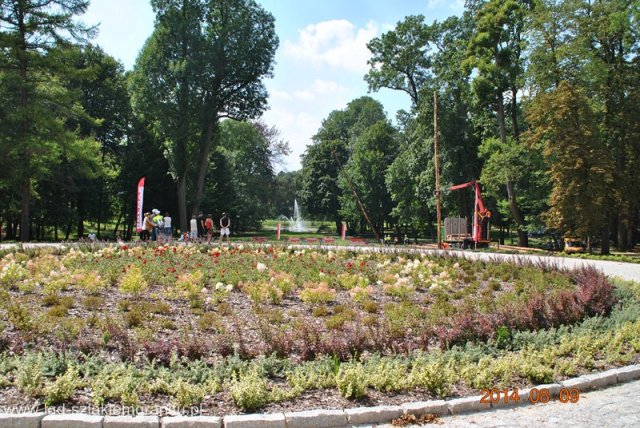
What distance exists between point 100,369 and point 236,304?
414 centimetres

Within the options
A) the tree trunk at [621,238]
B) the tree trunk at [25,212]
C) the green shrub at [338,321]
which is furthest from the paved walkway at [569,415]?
the tree trunk at [621,238]

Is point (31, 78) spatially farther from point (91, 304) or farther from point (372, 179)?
point (372, 179)

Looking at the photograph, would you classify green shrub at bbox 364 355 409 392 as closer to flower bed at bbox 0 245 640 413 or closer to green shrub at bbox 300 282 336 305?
flower bed at bbox 0 245 640 413

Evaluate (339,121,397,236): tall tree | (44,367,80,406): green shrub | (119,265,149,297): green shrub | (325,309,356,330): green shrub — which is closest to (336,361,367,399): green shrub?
(325,309,356,330): green shrub

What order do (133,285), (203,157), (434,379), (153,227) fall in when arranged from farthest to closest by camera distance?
(203,157), (153,227), (133,285), (434,379)

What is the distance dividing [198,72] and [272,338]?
3229 cm

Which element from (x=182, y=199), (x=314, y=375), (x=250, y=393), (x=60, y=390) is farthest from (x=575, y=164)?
(x=182, y=199)

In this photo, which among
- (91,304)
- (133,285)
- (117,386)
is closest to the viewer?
(117,386)

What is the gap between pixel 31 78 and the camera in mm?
26344

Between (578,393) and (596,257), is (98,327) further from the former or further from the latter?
(596,257)

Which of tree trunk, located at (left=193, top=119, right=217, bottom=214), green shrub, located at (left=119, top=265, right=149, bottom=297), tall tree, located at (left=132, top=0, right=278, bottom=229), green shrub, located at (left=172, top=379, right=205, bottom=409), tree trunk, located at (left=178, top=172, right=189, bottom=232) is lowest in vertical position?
green shrub, located at (left=172, top=379, right=205, bottom=409)

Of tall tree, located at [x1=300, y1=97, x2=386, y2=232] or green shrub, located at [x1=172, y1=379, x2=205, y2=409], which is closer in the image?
green shrub, located at [x1=172, y1=379, x2=205, y2=409]
